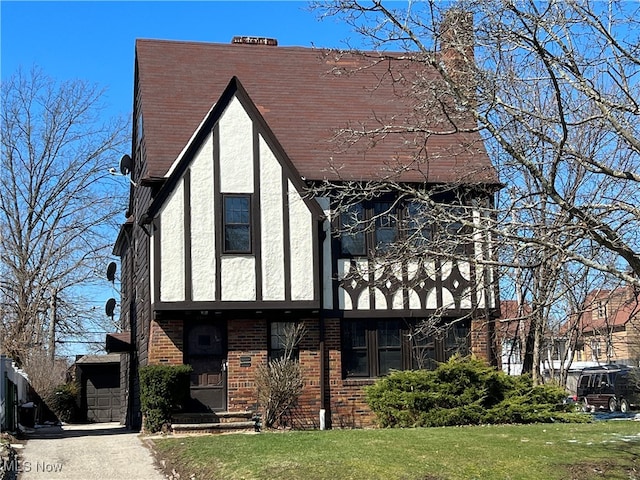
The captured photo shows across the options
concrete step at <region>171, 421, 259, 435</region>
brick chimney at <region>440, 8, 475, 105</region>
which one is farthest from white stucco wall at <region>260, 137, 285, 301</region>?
brick chimney at <region>440, 8, 475, 105</region>

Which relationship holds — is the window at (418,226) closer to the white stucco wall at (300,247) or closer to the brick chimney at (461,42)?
the brick chimney at (461,42)

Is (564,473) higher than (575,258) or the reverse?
the reverse

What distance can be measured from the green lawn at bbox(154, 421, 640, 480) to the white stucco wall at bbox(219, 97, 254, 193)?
6362 mm

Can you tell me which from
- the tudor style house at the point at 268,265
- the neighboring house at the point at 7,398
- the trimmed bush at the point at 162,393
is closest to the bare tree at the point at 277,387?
the tudor style house at the point at 268,265

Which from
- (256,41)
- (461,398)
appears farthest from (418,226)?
(256,41)

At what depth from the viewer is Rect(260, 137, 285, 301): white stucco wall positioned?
19.2 meters

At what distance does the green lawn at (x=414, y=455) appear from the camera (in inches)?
442

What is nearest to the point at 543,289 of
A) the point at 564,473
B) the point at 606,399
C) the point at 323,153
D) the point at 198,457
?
the point at 564,473

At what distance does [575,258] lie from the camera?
9609mm

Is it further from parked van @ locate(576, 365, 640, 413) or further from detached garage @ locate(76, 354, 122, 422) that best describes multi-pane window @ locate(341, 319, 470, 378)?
detached garage @ locate(76, 354, 122, 422)

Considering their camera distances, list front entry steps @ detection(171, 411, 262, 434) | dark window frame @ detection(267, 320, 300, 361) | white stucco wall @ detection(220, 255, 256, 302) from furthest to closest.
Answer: dark window frame @ detection(267, 320, 300, 361) → white stucco wall @ detection(220, 255, 256, 302) → front entry steps @ detection(171, 411, 262, 434)

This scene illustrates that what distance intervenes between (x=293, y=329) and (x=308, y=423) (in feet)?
7.07

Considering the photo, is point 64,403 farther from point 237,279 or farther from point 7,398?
point 237,279

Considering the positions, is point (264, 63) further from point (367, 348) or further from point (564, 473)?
point (564, 473)
